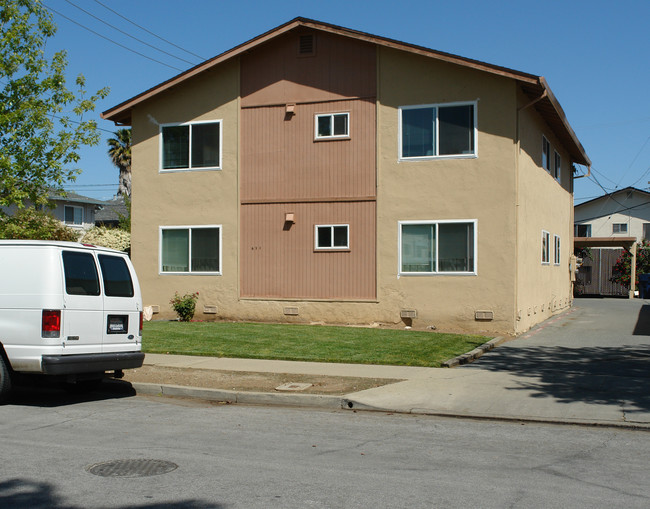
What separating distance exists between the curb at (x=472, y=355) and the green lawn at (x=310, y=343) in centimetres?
18

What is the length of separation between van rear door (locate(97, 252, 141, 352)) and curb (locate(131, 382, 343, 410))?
744 millimetres

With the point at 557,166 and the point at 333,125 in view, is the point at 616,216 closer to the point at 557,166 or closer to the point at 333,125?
the point at 557,166

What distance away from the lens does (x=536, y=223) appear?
20438 mm

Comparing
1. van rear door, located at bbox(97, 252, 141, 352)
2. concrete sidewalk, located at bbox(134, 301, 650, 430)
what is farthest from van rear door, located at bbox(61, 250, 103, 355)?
concrete sidewalk, located at bbox(134, 301, 650, 430)

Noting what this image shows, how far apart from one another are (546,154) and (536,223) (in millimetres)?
3104

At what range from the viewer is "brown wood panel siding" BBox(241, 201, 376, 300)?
18.8m

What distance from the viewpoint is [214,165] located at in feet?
66.6

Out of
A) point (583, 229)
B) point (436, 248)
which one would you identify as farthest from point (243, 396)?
point (583, 229)

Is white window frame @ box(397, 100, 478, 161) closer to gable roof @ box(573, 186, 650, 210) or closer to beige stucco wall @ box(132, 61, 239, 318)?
beige stucco wall @ box(132, 61, 239, 318)

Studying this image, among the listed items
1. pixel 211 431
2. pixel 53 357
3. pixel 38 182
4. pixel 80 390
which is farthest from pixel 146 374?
pixel 38 182

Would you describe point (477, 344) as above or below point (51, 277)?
below

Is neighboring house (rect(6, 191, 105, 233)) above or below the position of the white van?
above

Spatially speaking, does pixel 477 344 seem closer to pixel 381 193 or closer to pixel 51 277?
pixel 381 193

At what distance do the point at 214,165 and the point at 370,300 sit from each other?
19.0 ft
